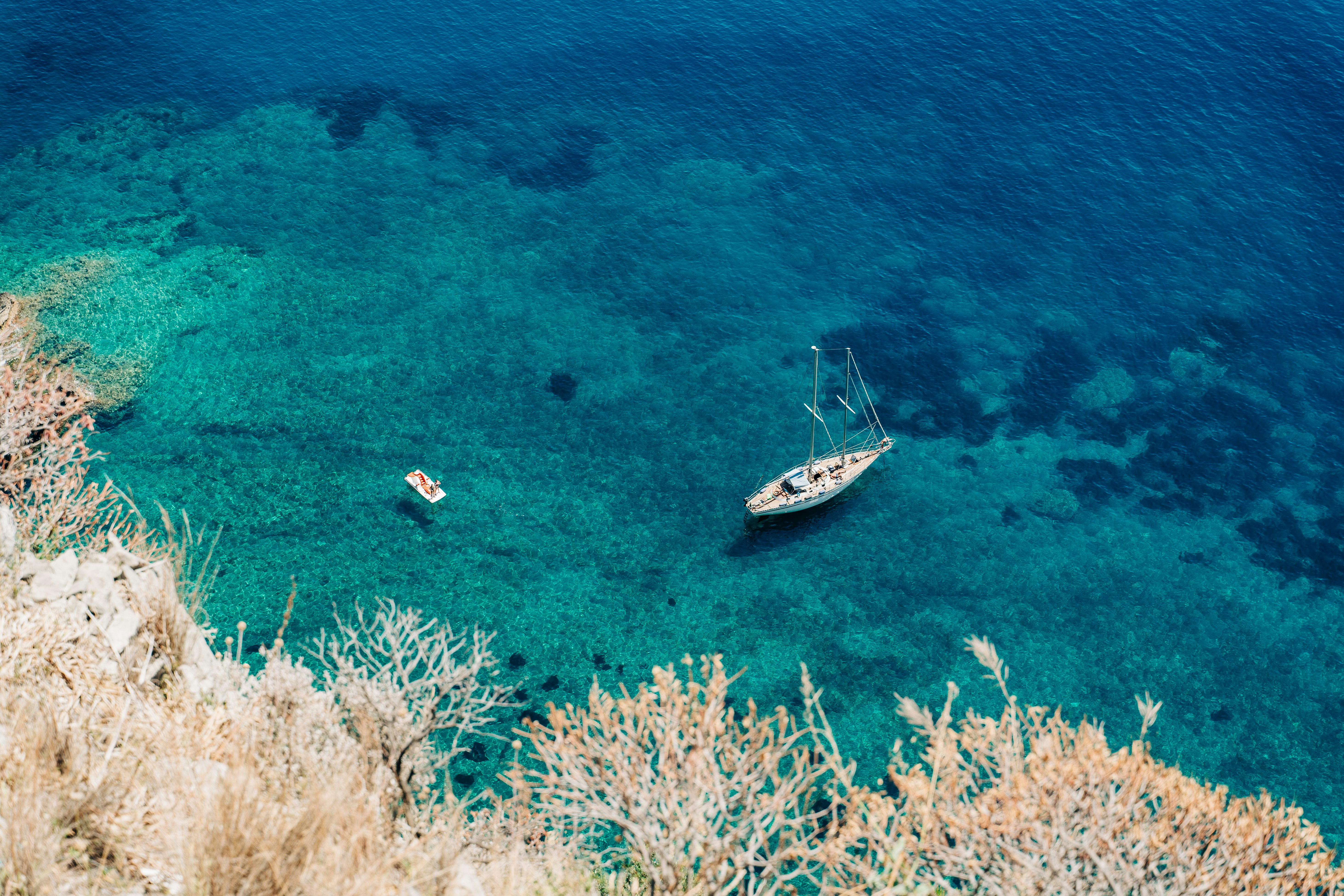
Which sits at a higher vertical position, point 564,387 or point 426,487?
point 564,387

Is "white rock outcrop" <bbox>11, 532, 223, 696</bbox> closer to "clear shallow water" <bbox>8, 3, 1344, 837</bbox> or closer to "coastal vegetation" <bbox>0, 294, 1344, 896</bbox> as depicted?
"coastal vegetation" <bbox>0, 294, 1344, 896</bbox>

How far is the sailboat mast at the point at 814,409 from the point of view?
193ft

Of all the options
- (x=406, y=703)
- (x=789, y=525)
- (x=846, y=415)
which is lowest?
(x=789, y=525)

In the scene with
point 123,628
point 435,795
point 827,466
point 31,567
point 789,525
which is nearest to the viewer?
point 435,795

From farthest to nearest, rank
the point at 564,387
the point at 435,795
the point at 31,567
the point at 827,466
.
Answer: the point at 564,387 < the point at 827,466 < the point at 31,567 < the point at 435,795

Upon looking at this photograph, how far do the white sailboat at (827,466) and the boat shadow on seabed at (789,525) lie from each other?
1.15 feet

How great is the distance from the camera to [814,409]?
62250mm

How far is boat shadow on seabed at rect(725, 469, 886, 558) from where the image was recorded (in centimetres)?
5691

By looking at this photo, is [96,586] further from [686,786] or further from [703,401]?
[703,401]

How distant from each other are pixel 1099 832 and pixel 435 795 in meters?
19.1

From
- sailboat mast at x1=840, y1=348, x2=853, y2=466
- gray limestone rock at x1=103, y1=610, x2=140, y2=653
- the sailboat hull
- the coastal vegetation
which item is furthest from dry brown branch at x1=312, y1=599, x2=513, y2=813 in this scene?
sailboat mast at x1=840, y1=348, x2=853, y2=466

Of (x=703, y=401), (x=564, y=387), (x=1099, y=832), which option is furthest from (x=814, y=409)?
(x=1099, y=832)

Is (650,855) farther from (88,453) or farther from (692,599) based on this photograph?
(88,453)

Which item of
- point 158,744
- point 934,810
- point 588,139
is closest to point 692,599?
point 934,810
